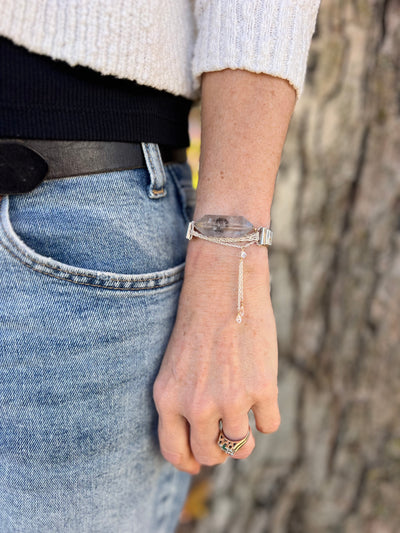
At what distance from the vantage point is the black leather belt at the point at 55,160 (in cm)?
70

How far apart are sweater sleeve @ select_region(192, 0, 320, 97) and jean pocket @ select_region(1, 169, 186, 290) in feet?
0.82

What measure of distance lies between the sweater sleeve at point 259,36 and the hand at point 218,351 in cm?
31

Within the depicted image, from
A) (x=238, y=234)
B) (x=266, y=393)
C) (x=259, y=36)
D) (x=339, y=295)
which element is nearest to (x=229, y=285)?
(x=238, y=234)

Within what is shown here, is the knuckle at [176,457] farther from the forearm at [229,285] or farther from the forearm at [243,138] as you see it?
the forearm at [243,138]

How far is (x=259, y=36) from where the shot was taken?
765mm

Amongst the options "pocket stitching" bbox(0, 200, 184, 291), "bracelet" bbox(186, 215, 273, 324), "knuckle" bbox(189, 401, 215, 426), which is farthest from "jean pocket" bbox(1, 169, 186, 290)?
"knuckle" bbox(189, 401, 215, 426)

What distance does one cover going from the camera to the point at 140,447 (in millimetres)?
890

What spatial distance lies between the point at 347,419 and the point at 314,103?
1085 mm

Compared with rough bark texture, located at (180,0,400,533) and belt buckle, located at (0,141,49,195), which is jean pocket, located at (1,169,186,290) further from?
rough bark texture, located at (180,0,400,533)

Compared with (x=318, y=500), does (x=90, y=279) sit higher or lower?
higher

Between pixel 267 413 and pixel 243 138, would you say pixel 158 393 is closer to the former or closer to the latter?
pixel 267 413

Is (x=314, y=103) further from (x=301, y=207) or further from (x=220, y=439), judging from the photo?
(x=220, y=439)

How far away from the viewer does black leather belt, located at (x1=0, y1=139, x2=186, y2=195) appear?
697 mm

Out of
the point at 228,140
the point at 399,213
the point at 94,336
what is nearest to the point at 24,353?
the point at 94,336
